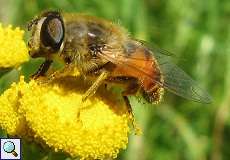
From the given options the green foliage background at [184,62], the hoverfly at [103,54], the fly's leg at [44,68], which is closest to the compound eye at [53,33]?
the hoverfly at [103,54]

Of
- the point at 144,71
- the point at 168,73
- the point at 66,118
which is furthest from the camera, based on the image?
the point at 168,73

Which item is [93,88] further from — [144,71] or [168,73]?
[168,73]

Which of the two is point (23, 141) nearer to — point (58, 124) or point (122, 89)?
point (58, 124)

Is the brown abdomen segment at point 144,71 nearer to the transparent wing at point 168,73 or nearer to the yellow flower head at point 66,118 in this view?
the transparent wing at point 168,73

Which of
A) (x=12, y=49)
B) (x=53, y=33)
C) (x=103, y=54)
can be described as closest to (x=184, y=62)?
(x=12, y=49)

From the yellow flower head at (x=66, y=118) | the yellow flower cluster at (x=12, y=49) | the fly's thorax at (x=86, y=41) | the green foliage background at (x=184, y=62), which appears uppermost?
the fly's thorax at (x=86, y=41)

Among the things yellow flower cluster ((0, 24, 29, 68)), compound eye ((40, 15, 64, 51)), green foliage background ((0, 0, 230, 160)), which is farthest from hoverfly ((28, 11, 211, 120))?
green foliage background ((0, 0, 230, 160))

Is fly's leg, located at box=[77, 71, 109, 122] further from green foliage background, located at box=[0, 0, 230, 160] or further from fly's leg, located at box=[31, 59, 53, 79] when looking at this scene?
green foliage background, located at box=[0, 0, 230, 160]
